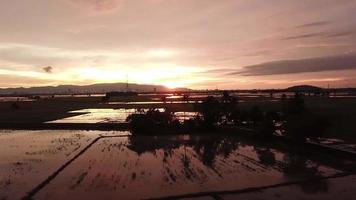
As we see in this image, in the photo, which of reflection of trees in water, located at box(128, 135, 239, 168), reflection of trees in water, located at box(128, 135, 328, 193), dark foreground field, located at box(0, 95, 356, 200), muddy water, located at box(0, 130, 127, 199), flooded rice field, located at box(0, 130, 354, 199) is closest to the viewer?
dark foreground field, located at box(0, 95, 356, 200)

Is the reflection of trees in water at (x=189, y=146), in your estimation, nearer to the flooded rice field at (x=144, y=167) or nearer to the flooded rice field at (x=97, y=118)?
the flooded rice field at (x=144, y=167)

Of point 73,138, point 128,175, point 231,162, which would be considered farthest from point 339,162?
point 73,138

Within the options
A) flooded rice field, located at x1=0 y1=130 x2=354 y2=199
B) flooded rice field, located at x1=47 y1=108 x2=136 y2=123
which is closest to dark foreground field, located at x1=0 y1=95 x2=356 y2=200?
flooded rice field, located at x1=0 y1=130 x2=354 y2=199

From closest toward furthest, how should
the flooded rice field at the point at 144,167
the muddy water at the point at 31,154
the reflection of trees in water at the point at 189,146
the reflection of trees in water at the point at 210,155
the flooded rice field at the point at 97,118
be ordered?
the flooded rice field at the point at 144,167, the muddy water at the point at 31,154, the reflection of trees in water at the point at 210,155, the reflection of trees in water at the point at 189,146, the flooded rice field at the point at 97,118

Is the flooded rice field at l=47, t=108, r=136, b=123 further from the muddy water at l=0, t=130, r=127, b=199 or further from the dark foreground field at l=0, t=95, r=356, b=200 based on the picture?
the dark foreground field at l=0, t=95, r=356, b=200

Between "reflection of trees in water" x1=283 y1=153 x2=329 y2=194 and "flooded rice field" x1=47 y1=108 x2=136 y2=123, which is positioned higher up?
"flooded rice field" x1=47 y1=108 x2=136 y2=123

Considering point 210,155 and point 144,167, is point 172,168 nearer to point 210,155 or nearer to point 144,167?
point 144,167

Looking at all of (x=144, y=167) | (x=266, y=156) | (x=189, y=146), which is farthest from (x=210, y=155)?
(x=144, y=167)

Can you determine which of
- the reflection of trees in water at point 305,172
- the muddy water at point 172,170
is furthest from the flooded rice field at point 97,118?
the reflection of trees in water at point 305,172
